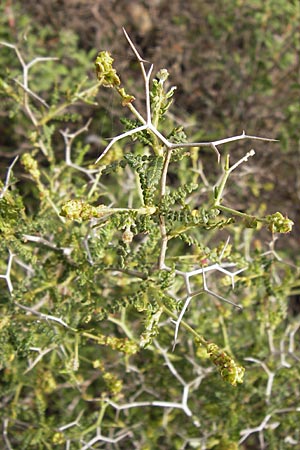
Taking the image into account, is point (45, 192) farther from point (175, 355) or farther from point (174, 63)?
point (174, 63)

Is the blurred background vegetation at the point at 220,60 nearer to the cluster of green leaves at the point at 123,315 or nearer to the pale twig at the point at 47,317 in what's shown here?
the cluster of green leaves at the point at 123,315

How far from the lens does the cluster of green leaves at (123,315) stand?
1.42 meters

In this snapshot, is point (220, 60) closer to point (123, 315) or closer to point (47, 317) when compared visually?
point (123, 315)

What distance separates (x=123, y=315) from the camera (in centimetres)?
192

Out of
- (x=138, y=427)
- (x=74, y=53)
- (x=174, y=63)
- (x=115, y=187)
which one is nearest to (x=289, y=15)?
(x=174, y=63)

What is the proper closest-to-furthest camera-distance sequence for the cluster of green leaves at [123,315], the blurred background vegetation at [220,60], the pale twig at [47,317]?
the cluster of green leaves at [123,315]
the pale twig at [47,317]
the blurred background vegetation at [220,60]

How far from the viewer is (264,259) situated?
1.84m

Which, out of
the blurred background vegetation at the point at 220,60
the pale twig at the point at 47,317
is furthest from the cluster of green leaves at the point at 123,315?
the blurred background vegetation at the point at 220,60

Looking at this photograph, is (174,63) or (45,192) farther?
(174,63)

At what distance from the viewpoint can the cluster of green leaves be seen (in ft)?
4.65

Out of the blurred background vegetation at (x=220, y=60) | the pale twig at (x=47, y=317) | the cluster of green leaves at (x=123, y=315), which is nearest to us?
the cluster of green leaves at (x=123, y=315)

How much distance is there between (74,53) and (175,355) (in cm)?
175

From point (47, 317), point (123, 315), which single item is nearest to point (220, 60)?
point (123, 315)

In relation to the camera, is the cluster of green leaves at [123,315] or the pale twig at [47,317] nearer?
the cluster of green leaves at [123,315]
